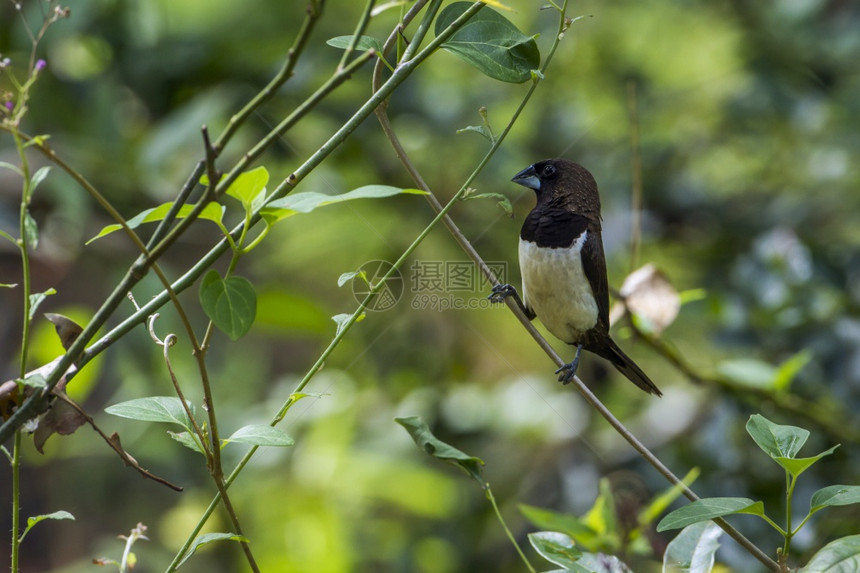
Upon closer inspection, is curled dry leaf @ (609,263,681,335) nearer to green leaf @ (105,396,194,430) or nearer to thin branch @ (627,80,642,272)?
thin branch @ (627,80,642,272)

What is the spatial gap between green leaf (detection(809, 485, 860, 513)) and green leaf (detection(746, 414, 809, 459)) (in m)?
0.04

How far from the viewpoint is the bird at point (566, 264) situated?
0.87 meters

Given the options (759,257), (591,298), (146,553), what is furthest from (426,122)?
(146,553)

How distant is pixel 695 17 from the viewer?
8.93 ft

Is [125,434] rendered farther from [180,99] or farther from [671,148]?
[671,148]

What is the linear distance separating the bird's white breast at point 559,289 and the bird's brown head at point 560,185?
2.6 inches

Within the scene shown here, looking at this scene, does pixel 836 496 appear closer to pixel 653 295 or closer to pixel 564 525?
pixel 564 525

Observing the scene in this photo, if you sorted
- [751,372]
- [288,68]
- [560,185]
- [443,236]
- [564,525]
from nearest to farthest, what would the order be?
[288,68]
[560,185]
[564,525]
[751,372]
[443,236]

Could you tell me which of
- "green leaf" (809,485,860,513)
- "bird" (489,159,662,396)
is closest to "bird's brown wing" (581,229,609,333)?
"bird" (489,159,662,396)

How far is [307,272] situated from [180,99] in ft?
2.32

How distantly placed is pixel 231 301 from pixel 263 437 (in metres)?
0.11

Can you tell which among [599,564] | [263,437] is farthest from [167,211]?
[599,564]

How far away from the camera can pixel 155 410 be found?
0.64 metres

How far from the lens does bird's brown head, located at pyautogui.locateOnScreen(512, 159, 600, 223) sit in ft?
2.83
